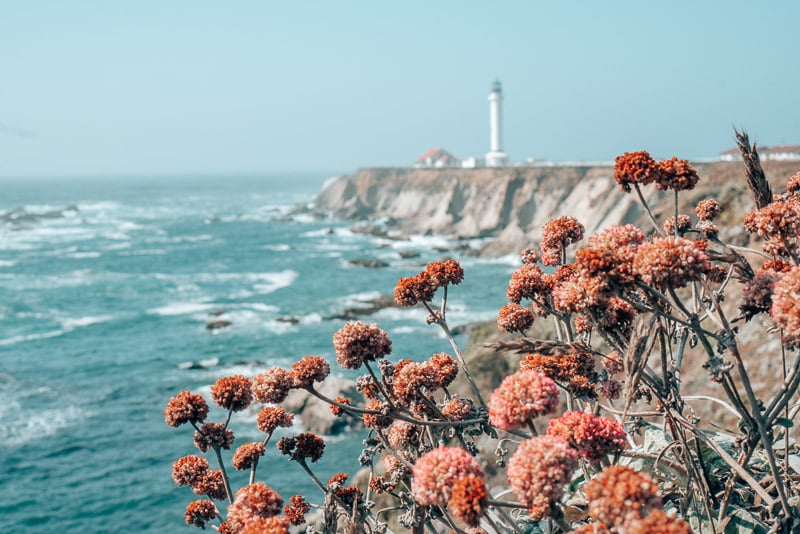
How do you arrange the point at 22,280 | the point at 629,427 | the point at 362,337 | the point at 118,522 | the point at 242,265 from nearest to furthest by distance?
1. the point at 362,337
2. the point at 629,427
3. the point at 118,522
4. the point at 22,280
5. the point at 242,265

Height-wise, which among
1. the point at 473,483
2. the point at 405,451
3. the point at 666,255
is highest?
the point at 666,255

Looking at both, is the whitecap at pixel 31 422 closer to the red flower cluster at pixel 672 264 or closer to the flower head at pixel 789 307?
the red flower cluster at pixel 672 264

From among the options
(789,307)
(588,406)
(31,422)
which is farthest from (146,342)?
(789,307)

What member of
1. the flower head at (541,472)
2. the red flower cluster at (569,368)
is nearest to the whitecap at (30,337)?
the red flower cluster at (569,368)

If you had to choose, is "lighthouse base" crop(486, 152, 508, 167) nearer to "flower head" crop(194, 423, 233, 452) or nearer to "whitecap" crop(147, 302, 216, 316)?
"whitecap" crop(147, 302, 216, 316)

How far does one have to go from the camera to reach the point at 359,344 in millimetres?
4684

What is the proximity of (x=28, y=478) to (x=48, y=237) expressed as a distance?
99.5m

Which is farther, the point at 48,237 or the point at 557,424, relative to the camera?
the point at 48,237

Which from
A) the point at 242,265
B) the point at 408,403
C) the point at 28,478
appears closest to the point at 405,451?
the point at 408,403

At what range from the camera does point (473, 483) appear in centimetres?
304

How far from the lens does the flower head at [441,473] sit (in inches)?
126

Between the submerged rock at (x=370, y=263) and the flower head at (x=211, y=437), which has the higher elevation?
the flower head at (x=211, y=437)

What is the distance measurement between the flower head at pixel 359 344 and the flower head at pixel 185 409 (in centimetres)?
120

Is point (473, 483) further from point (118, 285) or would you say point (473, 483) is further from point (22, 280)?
point (22, 280)
